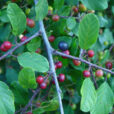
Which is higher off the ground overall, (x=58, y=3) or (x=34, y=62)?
(x=58, y=3)

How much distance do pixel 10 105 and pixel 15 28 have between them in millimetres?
353

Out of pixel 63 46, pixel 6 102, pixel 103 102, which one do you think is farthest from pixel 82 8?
pixel 6 102

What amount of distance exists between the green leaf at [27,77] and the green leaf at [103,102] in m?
0.30

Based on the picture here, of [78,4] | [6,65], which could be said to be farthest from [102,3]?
[6,65]

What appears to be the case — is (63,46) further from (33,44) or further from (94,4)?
(94,4)

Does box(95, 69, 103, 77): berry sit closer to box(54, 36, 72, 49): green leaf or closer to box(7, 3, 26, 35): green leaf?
box(54, 36, 72, 49): green leaf

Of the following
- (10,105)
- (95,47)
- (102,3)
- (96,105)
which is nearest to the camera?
(10,105)

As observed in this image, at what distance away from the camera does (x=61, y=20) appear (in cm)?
125

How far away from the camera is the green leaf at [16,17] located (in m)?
1.01

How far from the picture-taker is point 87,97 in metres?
0.95

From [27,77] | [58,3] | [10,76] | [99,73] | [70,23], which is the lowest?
[10,76]

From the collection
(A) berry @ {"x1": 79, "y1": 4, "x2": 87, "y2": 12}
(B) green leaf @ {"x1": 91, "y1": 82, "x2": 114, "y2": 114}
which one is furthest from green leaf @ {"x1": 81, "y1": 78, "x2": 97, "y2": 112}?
(A) berry @ {"x1": 79, "y1": 4, "x2": 87, "y2": 12}

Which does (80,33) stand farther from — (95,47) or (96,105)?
(95,47)

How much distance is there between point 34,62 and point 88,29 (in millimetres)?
276
